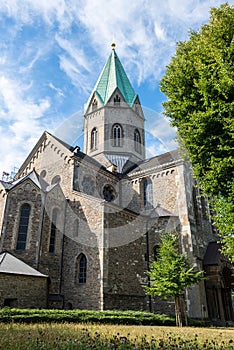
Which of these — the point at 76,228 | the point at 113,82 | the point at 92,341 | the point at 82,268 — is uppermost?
the point at 113,82

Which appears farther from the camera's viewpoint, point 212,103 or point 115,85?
point 115,85

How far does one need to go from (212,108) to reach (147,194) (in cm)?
1705

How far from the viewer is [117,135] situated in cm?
3509

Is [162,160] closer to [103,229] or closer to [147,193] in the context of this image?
[147,193]

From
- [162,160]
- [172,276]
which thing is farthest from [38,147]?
[172,276]

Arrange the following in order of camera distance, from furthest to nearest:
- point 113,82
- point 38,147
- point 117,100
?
1. point 113,82
2. point 117,100
3. point 38,147

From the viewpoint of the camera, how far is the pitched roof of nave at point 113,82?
38.0 m

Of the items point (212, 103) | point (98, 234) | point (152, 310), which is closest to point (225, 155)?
point (212, 103)

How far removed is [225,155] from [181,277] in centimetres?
875

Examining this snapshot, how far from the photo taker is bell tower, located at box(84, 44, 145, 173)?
112ft

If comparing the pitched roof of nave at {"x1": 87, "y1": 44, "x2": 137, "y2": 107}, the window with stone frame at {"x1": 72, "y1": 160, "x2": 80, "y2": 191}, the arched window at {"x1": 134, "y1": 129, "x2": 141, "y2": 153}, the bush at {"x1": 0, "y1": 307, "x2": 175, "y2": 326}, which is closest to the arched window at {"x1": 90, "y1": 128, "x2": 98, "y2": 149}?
the pitched roof of nave at {"x1": 87, "y1": 44, "x2": 137, "y2": 107}

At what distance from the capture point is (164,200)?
25.2m

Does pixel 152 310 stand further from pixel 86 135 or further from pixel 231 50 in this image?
pixel 86 135

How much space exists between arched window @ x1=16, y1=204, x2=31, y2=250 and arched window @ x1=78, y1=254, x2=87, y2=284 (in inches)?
161
